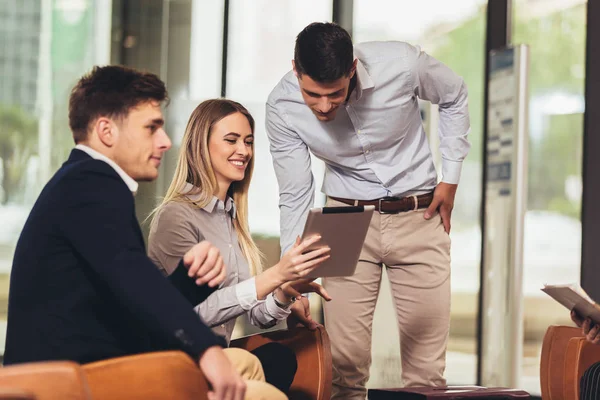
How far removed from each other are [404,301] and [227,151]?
900 mm

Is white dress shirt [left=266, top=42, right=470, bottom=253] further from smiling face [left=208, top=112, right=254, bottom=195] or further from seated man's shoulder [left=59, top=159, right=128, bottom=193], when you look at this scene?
seated man's shoulder [left=59, top=159, right=128, bottom=193]

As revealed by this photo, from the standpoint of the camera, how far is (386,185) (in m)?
3.07

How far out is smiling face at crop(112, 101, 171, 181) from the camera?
1.90 m

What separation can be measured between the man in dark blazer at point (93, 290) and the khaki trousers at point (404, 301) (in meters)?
1.39

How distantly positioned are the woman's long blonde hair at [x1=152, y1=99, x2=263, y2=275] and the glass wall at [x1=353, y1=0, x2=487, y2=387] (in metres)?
2.49

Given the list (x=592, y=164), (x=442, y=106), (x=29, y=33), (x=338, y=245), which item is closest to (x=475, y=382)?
(x=592, y=164)

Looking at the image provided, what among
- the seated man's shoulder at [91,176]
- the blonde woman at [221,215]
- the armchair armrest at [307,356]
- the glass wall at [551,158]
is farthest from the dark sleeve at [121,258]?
the glass wall at [551,158]

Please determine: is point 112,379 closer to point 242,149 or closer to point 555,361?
point 242,149

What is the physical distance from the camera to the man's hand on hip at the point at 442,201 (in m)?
3.09

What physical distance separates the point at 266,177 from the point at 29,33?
1.73m

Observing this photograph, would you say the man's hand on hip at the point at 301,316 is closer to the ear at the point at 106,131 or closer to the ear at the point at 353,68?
the ear at the point at 353,68

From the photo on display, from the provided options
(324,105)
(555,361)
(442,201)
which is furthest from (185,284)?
(555,361)

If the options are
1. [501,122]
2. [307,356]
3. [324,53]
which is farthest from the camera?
[501,122]

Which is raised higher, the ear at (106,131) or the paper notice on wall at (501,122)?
the paper notice on wall at (501,122)
